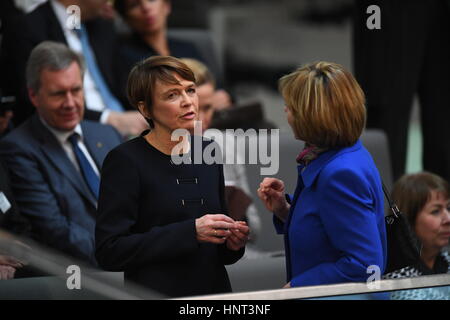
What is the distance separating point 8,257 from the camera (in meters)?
2.30

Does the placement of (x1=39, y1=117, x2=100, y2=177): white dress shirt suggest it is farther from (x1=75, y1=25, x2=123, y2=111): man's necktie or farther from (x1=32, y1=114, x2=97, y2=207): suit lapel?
(x1=75, y1=25, x2=123, y2=111): man's necktie

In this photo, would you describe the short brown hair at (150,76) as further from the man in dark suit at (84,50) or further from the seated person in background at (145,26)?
the seated person in background at (145,26)

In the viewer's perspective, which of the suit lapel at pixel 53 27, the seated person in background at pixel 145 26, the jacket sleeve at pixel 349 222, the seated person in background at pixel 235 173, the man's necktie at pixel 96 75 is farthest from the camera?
the seated person in background at pixel 145 26

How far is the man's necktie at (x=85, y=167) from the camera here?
304 centimetres

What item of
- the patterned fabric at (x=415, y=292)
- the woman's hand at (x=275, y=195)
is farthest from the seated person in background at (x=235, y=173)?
the patterned fabric at (x=415, y=292)

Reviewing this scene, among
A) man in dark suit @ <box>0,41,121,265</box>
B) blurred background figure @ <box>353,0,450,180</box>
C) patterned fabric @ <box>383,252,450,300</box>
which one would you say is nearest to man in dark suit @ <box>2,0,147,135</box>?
man in dark suit @ <box>0,41,121,265</box>

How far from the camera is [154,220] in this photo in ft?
7.11

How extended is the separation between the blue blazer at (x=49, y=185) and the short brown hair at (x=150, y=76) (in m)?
0.84

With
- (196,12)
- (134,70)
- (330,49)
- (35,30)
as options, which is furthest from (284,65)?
(134,70)

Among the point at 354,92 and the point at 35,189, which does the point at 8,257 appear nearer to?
the point at 35,189

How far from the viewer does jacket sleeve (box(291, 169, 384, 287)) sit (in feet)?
6.86

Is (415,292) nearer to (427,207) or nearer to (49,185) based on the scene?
(427,207)

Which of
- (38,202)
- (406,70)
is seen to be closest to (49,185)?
(38,202)
